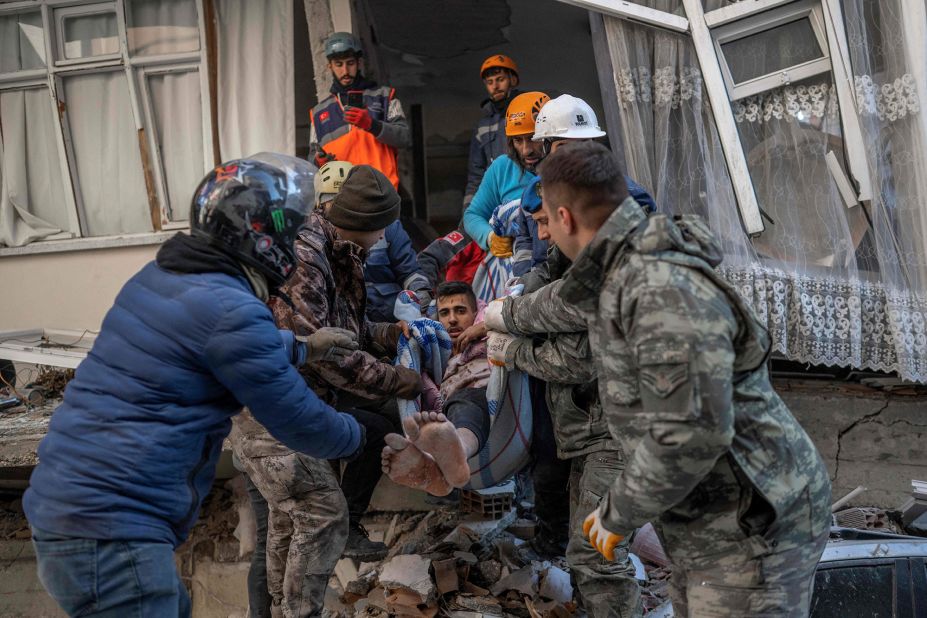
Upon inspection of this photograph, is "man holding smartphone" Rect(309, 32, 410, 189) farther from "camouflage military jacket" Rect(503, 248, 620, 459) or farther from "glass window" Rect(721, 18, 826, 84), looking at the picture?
"camouflage military jacket" Rect(503, 248, 620, 459)

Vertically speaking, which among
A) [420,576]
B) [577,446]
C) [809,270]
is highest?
[809,270]

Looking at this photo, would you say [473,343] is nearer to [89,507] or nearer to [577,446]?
[577,446]

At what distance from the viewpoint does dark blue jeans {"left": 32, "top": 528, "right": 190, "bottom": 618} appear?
7.43ft

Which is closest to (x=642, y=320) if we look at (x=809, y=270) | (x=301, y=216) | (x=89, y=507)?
(x=301, y=216)

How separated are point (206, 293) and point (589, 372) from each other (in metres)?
1.55

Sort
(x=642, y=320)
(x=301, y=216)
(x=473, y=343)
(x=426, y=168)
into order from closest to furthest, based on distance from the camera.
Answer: (x=642, y=320) → (x=301, y=216) → (x=473, y=343) → (x=426, y=168)

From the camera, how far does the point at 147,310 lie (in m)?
2.33

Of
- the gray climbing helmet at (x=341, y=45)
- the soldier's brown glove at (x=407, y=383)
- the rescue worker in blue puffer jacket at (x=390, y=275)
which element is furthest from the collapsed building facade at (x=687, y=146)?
the soldier's brown glove at (x=407, y=383)

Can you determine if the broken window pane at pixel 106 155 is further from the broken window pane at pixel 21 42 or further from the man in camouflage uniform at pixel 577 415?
the man in camouflage uniform at pixel 577 415

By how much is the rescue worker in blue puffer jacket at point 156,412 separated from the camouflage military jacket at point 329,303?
0.83m

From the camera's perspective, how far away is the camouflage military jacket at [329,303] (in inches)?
134

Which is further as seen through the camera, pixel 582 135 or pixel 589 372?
pixel 582 135

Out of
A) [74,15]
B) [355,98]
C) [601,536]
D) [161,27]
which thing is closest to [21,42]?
[74,15]

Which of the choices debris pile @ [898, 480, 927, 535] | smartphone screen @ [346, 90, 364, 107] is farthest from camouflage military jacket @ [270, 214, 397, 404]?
debris pile @ [898, 480, 927, 535]
